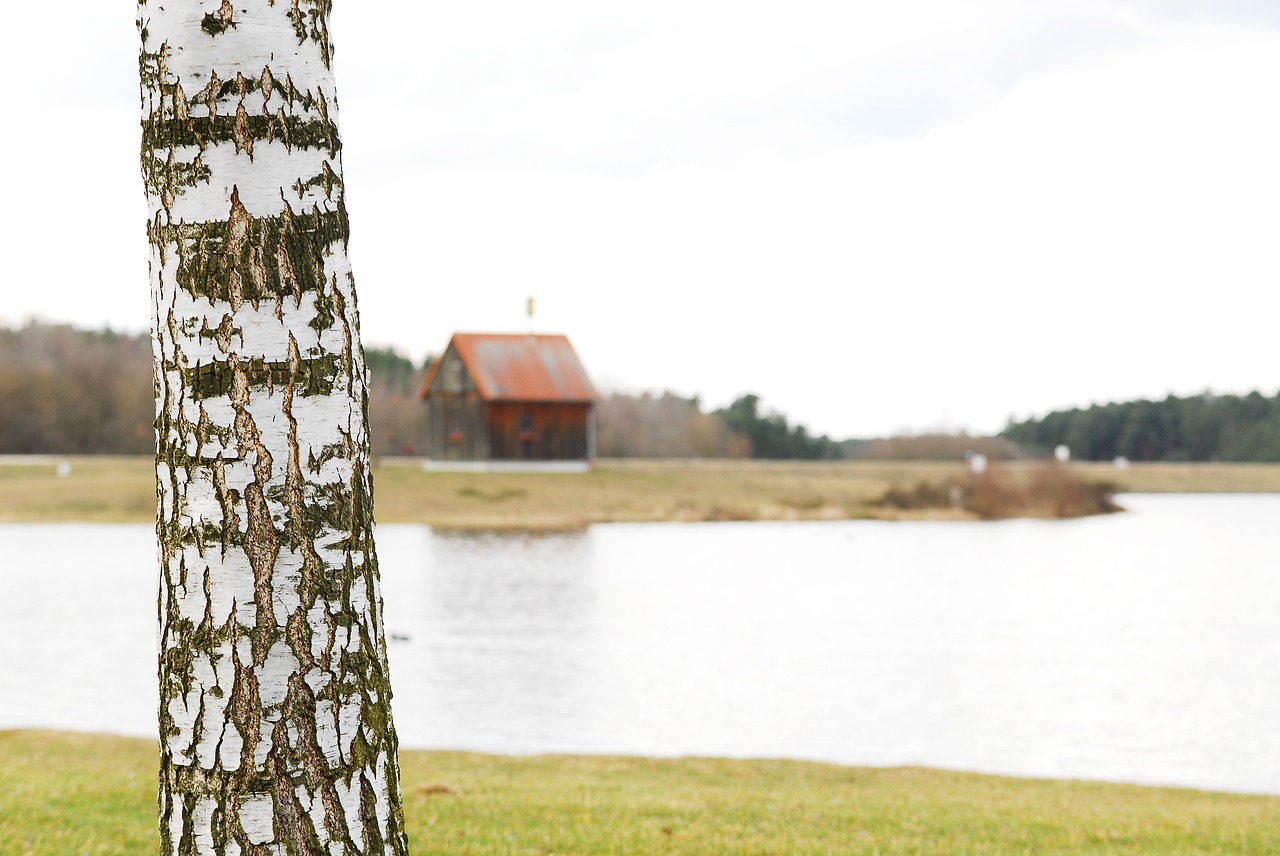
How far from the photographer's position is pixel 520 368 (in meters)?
62.4

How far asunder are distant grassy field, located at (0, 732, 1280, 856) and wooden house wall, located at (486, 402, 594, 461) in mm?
48364

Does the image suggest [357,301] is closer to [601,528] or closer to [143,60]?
[143,60]

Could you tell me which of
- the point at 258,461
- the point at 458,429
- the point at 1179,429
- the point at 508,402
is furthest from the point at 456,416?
the point at 1179,429

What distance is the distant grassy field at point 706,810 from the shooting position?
326 inches

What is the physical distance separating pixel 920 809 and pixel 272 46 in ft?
26.3

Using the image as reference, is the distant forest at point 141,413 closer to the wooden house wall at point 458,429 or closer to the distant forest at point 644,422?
the distant forest at point 644,422

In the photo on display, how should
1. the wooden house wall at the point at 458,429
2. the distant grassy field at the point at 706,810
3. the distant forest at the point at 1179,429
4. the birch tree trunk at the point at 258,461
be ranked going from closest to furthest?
the birch tree trunk at the point at 258,461 → the distant grassy field at the point at 706,810 → the wooden house wall at the point at 458,429 → the distant forest at the point at 1179,429

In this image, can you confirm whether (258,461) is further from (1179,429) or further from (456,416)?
(1179,429)

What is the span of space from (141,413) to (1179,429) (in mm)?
87503

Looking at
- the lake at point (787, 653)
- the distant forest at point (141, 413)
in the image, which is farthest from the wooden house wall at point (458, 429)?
the lake at point (787, 653)

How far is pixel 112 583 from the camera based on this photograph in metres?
31.0

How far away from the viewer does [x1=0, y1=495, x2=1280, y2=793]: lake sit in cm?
1538

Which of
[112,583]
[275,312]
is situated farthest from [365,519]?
[112,583]

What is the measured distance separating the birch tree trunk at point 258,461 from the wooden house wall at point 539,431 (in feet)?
189
